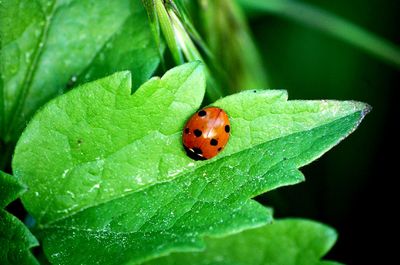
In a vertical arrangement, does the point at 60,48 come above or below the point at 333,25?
above

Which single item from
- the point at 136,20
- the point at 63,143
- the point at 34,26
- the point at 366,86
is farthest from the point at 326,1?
the point at 63,143

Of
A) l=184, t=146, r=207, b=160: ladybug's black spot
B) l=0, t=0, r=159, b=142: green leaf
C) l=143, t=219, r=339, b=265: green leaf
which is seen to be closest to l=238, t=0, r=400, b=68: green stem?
l=0, t=0, r=159, b=142: green leaf

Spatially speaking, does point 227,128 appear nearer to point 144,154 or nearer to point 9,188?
point 144,154

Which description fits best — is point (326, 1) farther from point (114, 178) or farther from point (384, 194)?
point (114, 178)

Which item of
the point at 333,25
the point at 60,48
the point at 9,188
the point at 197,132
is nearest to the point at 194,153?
the point at 197,132

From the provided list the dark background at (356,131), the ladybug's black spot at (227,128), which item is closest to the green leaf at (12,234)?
the ladybug's black spot at (227,128)

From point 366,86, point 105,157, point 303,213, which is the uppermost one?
point 105,157
